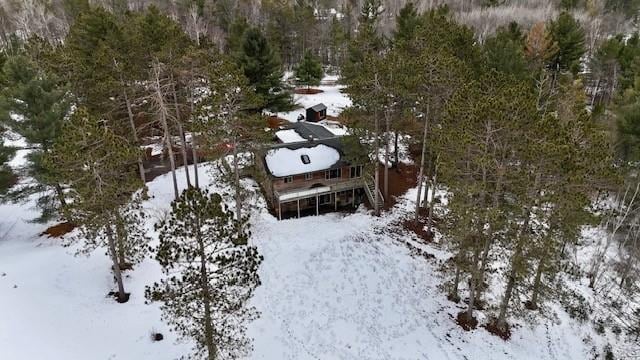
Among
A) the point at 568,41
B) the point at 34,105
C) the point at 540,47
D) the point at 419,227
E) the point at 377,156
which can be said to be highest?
the point at 568,41

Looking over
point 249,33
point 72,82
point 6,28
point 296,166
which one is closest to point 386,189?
point 296,166

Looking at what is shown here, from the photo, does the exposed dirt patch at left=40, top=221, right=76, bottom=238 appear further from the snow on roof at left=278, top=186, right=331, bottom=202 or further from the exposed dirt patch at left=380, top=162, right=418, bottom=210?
the exposed dirt patch at left=380, top=162, right=418, bottom=210

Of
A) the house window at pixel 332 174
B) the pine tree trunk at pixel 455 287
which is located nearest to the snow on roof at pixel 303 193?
the house window at pixel 332 174

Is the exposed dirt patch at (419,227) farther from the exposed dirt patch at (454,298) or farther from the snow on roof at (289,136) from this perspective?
the snow on roof at (289,136)

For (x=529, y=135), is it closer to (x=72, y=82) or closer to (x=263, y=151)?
(x=263, y=151)

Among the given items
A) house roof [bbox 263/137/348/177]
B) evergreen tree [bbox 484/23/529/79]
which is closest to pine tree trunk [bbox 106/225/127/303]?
house roof [bbox 263/137/348/177]

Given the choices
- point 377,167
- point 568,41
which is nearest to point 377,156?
point 377,167

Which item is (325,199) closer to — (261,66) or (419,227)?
(419,227)
